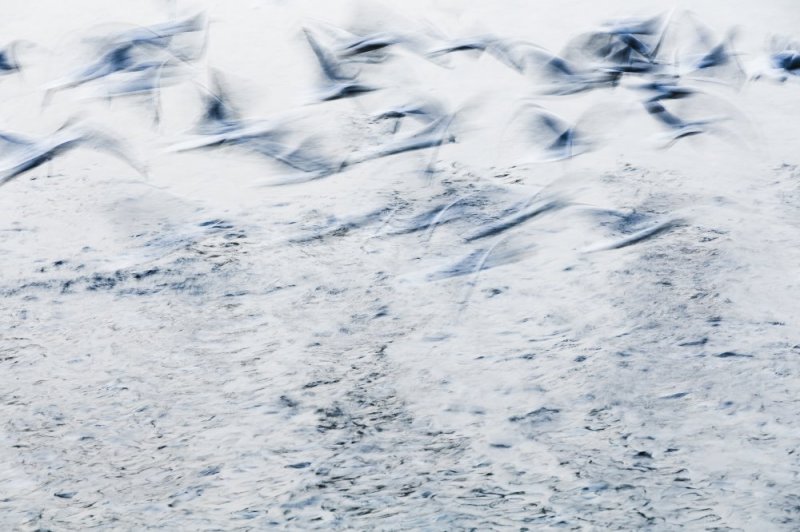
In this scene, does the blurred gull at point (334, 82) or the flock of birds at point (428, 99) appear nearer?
the flock of birds at point (428, 99)

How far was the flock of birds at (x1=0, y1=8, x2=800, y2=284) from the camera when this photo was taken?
155 centimetres

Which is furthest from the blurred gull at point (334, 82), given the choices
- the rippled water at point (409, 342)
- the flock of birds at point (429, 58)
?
the rippled water at point (409, 342)

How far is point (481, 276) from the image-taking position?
1.26 metres

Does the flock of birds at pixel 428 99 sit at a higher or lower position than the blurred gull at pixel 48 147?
higher

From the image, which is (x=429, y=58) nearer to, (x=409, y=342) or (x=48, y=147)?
(x=48, y=147)

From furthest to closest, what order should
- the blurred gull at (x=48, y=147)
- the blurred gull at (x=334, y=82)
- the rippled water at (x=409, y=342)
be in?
the blurred gull at (x=334, y=82), the blurred gull at (x=48, y=147), the rippled water at (x=409, y=342)

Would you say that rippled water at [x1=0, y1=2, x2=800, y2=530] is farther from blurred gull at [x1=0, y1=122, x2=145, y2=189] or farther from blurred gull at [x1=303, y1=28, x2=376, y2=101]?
blurred gull at [x1=303, y1=28, x2=376, y2=101]

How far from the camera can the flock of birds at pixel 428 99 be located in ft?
5.07

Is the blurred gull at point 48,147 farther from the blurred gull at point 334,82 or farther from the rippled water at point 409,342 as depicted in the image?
the blurred gull at point 334,82

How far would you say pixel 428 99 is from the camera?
5.58 feet

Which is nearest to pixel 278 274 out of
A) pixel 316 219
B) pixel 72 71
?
pixel 316 219

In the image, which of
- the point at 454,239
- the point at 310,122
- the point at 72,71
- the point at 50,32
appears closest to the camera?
the point at 454,239

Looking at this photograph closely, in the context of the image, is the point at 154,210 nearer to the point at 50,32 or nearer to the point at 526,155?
the point at 526,155

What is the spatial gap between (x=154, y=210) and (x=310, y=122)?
33cm
